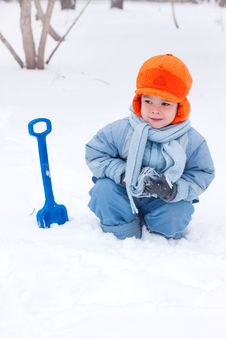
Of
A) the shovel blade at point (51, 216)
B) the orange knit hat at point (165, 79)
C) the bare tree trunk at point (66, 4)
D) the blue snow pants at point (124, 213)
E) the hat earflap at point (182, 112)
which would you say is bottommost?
the bare tree trunk at point (66, 4)

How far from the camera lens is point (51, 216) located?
7.75 ft

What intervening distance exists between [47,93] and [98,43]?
102 inches

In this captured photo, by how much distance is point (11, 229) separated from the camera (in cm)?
229

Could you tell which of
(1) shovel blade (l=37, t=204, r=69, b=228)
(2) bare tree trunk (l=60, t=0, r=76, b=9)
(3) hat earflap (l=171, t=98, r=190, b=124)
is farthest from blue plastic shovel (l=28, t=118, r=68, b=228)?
(2) bare tree trunk (l=60, t=0, r=76, b=9)

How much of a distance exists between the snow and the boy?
0.34 ft

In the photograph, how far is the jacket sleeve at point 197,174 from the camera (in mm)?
2176

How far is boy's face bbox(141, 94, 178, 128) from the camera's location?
208 centimetres

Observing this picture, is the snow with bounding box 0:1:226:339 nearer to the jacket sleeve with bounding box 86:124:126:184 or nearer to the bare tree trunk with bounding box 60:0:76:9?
the jacket sleeve with bounding box 86:124:126:184

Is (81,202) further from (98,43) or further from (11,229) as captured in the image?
Answer: (98,43)

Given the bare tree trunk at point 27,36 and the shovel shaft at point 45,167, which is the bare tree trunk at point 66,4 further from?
the shovel shaft at point 45,167

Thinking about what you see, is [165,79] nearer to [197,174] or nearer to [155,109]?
[155,109]

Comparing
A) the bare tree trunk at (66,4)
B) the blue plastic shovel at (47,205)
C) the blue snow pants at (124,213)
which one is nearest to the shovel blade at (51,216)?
the blue plastic shovel at (47,205)

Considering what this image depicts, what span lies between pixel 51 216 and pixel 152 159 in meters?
0.56

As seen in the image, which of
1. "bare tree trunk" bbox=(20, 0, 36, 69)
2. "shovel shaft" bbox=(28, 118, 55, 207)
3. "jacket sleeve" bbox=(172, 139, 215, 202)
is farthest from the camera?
"bare tree trunk" bbox=(20, 0, 36, 69)
